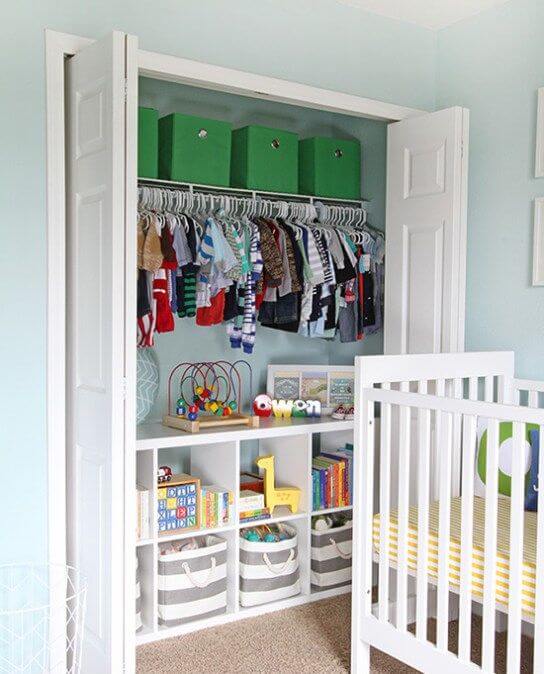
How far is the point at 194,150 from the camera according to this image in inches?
125

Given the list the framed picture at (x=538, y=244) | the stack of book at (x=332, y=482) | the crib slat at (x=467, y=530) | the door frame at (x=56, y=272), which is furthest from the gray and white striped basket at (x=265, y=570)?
the framed picture at (x=538, y=244)

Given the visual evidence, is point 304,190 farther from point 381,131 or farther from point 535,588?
point 535,588

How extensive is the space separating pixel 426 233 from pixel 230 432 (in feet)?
3.64

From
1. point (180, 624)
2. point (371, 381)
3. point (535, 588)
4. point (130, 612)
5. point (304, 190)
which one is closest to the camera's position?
point (535, 588)

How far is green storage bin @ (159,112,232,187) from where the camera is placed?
3131 mm

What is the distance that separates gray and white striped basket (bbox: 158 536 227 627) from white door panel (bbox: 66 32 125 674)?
447 mm

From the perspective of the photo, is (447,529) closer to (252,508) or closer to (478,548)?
(478,548)

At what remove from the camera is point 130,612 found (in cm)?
238

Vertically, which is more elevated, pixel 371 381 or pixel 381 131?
pixel 381 131

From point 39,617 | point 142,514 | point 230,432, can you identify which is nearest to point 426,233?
point 230,432

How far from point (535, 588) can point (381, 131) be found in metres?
2.41

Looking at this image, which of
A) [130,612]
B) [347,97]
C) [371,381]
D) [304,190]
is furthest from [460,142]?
[130,612]

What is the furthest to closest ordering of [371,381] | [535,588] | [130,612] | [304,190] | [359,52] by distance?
[304,190]
[359,52]
[371,381]
[130,612]
[535,588]

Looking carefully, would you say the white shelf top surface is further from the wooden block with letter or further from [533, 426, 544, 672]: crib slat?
[533, 426, 544, 672]: crib slat
